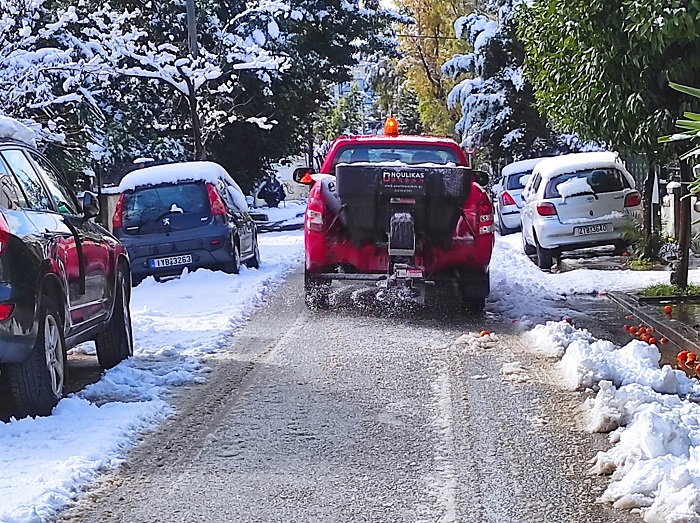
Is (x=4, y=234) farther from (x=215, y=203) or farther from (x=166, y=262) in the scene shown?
(x=215, y=203)

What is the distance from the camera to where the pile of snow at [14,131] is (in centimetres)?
768

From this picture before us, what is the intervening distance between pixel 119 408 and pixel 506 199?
18388mm

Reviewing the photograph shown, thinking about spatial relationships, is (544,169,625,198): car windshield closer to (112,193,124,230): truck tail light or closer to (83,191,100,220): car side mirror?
(112,193,124,230): truck tail light

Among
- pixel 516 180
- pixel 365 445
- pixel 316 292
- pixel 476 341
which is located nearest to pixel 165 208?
pixel 316 292

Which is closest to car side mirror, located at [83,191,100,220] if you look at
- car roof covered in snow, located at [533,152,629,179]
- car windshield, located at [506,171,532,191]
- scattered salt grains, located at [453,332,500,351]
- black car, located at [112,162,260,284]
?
scattered salt grains, located at [453,332,500,351]

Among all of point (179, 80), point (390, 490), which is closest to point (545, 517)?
point (390, 490)

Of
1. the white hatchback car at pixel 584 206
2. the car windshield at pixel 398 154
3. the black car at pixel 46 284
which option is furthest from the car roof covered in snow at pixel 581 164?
the black car at pixel 46 284

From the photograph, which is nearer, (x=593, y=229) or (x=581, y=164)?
(x=593, y=229)

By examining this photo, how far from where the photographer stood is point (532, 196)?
57.0ft

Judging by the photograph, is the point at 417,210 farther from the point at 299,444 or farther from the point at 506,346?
the point at 299,444

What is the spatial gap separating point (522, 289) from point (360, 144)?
2.68 metres

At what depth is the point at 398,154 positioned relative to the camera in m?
12.7

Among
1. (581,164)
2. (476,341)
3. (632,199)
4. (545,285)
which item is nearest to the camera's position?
(476,341)

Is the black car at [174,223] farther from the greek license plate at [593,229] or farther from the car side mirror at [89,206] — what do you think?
the car side mirror at [89,206]
